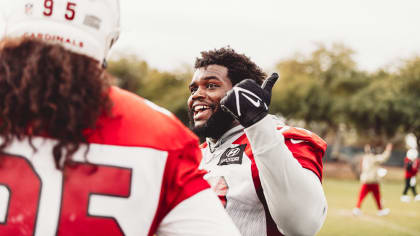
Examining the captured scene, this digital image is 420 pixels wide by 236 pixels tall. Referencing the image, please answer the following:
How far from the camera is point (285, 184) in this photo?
1916 mm

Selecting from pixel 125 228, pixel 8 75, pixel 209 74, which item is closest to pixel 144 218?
pixel 125 228

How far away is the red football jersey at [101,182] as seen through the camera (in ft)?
3.94

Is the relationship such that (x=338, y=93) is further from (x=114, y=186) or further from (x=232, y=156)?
(x=114, y=186)

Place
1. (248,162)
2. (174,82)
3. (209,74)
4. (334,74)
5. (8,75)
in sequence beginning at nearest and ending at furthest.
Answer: (8,75)
(248,162)
(209,74)
(334,74)
(174,82)

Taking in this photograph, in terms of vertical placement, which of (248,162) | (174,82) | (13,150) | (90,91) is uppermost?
(90,91)

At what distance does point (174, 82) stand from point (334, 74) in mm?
13530

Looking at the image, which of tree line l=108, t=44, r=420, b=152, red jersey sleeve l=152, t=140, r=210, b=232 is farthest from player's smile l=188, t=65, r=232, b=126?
tree line l=108, t=44, r=420, b=152

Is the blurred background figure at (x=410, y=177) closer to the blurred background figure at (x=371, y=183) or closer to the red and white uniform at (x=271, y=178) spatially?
the blurred background figure at (x=371, y=183)

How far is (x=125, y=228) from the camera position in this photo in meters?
1.22

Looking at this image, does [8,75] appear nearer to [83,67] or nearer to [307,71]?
[83,67]

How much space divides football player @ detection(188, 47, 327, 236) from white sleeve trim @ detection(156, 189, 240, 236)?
2.02ft

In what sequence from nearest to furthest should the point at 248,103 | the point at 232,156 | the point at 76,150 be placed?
the point at 76,150, the point at 248,103, the point at 232,156

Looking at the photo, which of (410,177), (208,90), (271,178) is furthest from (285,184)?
(410,177)

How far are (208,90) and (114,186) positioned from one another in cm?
170
